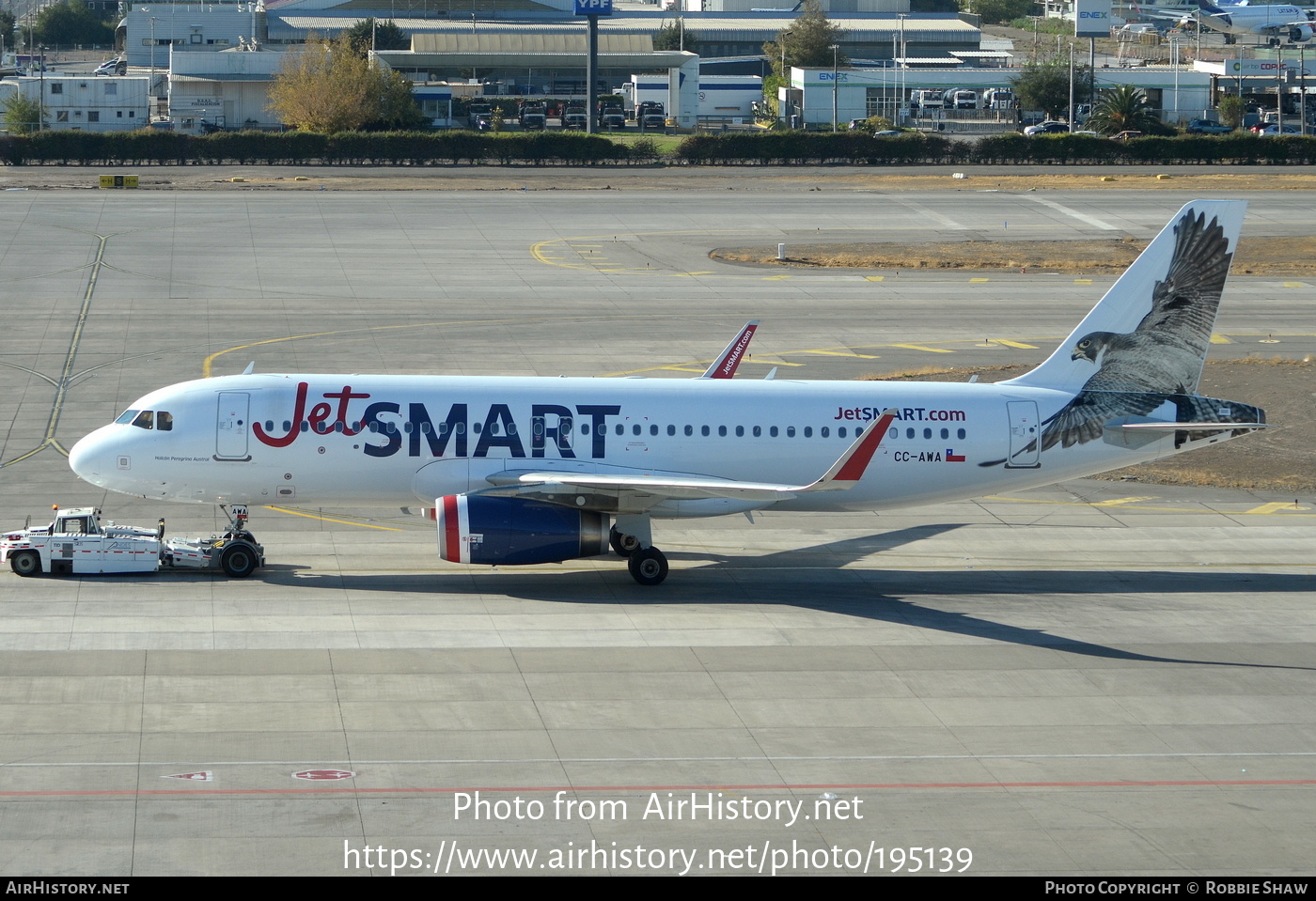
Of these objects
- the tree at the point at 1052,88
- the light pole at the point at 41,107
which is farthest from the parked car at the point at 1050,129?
the light pole at the point at 41,107

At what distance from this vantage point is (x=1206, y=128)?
16762 cm

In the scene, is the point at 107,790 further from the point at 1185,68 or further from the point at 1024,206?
the point at 1185,68

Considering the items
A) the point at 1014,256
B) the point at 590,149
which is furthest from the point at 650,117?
the point at 1014,256

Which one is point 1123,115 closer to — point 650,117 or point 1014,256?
point 650,117

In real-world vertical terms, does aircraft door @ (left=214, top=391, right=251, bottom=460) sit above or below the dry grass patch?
below

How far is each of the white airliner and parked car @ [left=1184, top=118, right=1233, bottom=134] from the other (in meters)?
136

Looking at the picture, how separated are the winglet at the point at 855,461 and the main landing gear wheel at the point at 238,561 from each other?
44.5 ft

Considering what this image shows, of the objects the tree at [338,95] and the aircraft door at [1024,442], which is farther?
the tree at [338,95]

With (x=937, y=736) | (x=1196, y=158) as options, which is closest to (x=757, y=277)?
(x=937, y=736)

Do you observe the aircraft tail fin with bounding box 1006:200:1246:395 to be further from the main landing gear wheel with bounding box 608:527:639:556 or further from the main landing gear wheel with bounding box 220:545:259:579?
the main landing gear wheel with bounding box 220:545:259:579

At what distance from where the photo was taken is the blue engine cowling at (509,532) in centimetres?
3384

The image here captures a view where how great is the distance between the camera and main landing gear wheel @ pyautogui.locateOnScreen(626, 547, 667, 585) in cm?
3541

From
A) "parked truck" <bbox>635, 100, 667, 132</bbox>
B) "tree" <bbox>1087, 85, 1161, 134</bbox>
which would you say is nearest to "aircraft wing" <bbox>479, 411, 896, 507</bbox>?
"tree" <bbox>1087, 85, 1161, 134</bbox>

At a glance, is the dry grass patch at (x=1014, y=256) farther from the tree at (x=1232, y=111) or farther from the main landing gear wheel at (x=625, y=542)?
the tree at (x=1232, y=111)
